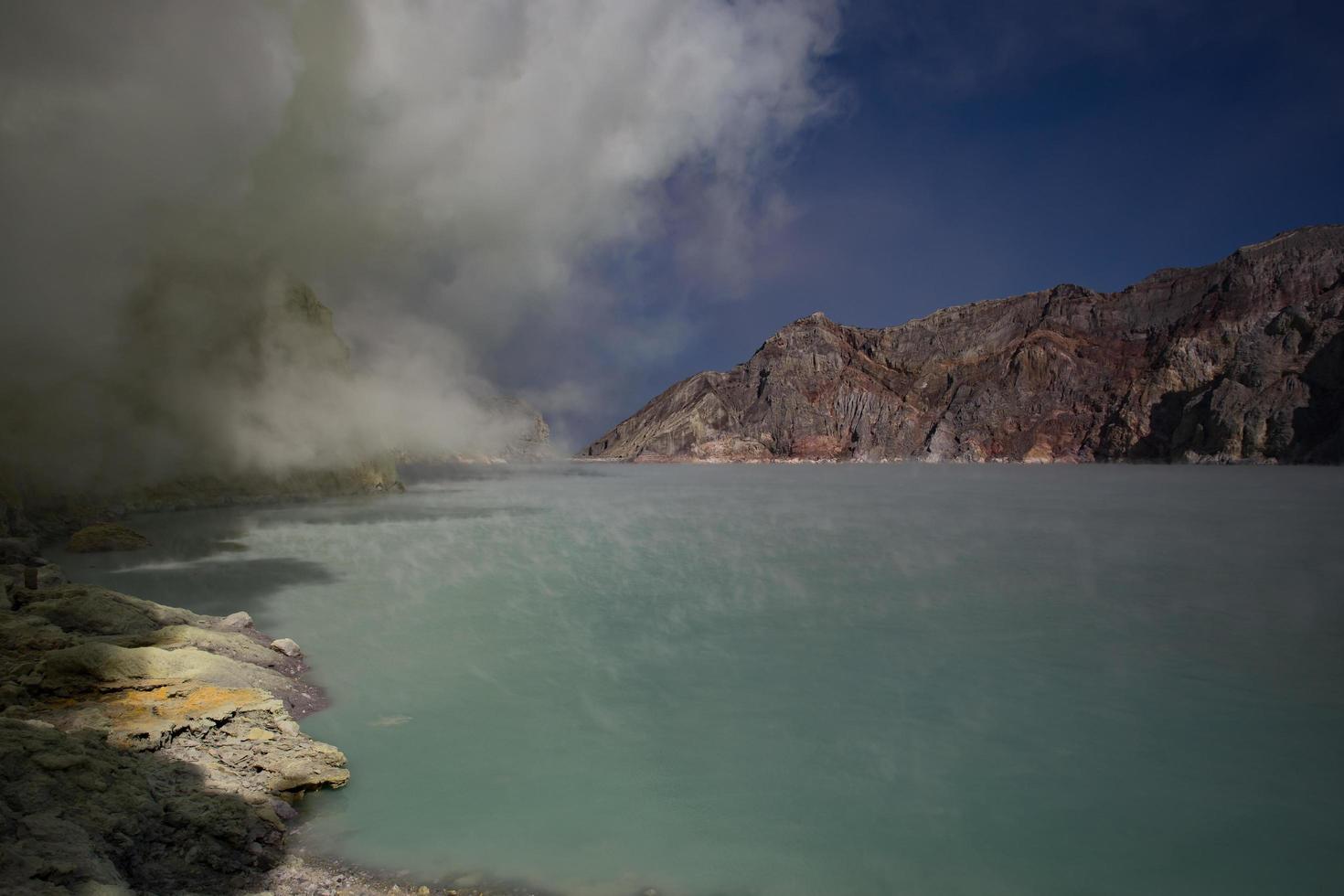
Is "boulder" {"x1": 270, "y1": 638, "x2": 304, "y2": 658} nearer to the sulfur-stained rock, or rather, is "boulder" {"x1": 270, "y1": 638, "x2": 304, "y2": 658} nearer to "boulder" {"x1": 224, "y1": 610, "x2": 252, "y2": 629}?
the sulfur-stained rock

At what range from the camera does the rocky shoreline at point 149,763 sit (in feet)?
12.7

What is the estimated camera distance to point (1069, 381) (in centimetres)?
14450

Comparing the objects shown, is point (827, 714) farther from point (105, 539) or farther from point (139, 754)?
point (105, 539)

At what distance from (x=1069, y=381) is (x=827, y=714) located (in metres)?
160

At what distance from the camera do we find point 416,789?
19.0ft

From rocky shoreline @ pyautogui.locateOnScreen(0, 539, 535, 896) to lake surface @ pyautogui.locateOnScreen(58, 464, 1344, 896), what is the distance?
388 millimetres

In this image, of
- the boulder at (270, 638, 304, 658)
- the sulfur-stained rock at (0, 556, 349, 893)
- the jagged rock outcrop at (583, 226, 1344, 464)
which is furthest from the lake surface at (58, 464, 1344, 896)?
the jagged rock outcrop at (583, 226, 1344, 464)

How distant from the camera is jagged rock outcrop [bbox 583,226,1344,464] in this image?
9919 centimetres

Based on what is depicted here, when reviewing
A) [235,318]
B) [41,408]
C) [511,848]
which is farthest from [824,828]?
[235,318]

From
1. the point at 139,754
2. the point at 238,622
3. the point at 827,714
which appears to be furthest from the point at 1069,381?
the point at 139,754

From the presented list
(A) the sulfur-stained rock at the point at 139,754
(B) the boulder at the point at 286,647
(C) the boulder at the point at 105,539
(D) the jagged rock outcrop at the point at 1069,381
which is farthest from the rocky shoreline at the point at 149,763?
(D) the jagged rock outcrop at the point at 1069,381

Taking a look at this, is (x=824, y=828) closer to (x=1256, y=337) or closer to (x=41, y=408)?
(x=41, y=408)

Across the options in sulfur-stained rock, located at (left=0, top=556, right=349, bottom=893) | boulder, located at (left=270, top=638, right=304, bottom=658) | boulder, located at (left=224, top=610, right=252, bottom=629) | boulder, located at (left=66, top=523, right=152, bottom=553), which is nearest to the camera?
sulfur-stained rock, located at (left=0, top=556, right=349, bottom=893)

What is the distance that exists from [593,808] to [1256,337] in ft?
445
